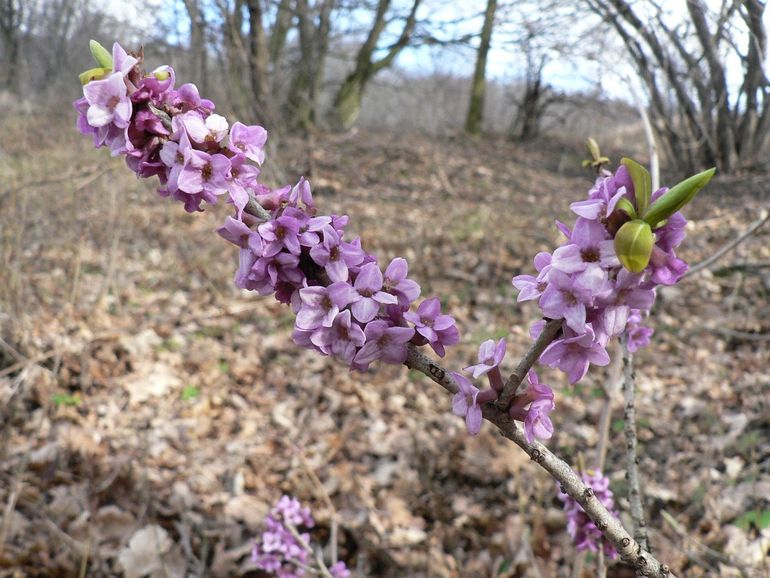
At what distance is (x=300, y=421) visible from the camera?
4121mm

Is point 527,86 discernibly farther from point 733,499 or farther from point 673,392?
point 733,499

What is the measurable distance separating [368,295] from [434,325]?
0.12 metres

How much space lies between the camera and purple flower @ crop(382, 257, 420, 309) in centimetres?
90

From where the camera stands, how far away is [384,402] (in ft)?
14.3

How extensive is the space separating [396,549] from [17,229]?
138 inches

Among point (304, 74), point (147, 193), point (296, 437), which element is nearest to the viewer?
point (296, 437)

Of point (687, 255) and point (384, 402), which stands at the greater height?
point (687, 255)

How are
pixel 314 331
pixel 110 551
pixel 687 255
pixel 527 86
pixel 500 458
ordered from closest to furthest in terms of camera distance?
pixel 314 331, pixel 110 551, pixel 500 458, pixel 687 255, pixel 527 86

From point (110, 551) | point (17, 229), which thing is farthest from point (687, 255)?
point (17, 229)

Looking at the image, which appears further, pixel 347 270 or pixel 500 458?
pixel 500 458

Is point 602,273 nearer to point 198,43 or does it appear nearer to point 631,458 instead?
point 631,458

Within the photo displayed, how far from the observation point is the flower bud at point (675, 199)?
2.00ft

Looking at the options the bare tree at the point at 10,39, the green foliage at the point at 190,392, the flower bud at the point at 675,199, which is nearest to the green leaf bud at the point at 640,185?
the flower bud at the point at 675,199

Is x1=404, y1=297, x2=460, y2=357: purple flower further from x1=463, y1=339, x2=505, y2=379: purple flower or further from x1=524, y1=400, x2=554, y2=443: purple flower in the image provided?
x1=524, y1=400, x2=554, y2=443: purple flower
